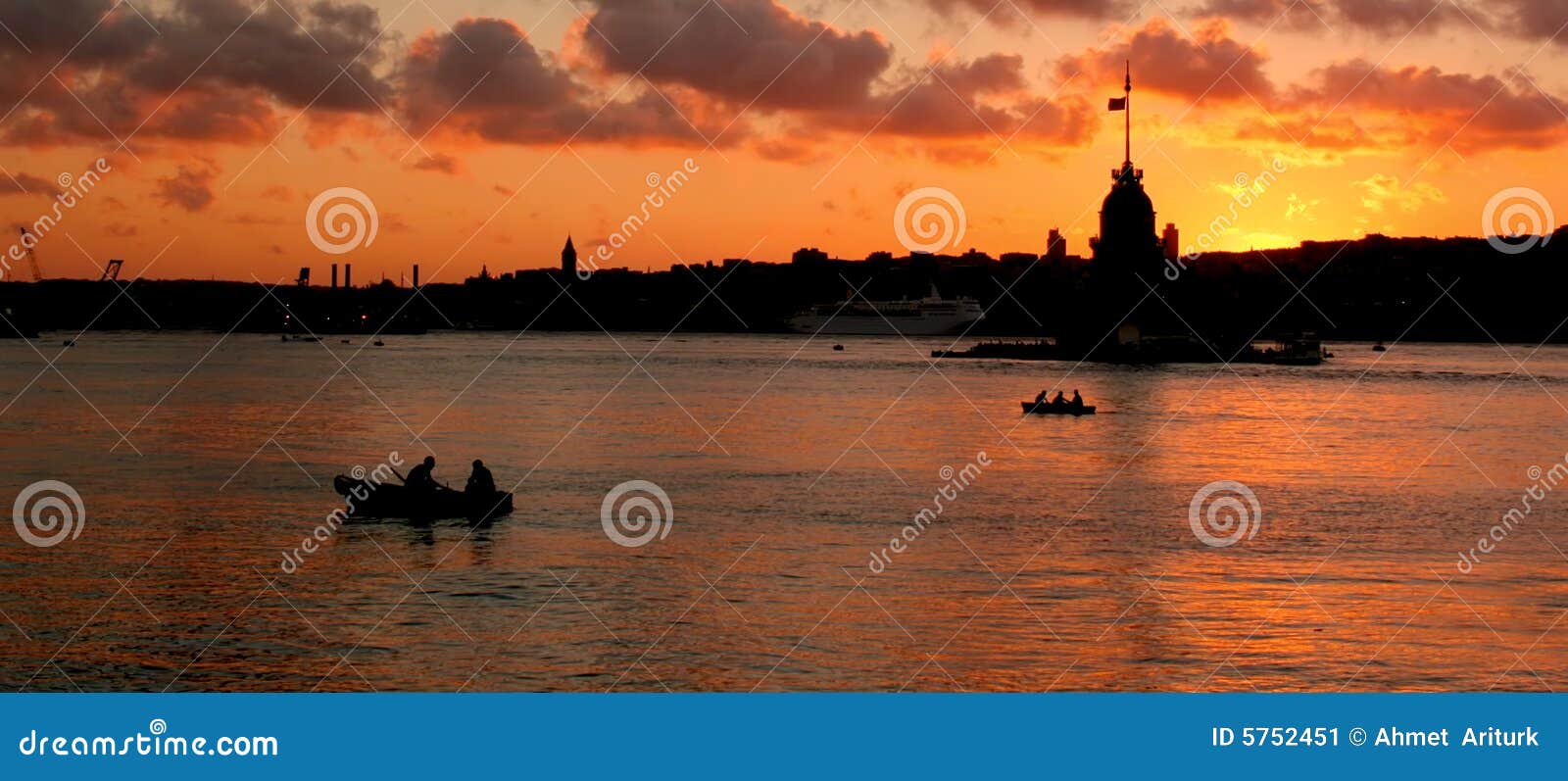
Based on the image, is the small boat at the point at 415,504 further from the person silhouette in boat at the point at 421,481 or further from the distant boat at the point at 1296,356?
the distant boat at the point at 1296,356

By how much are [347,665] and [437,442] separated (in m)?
41.6

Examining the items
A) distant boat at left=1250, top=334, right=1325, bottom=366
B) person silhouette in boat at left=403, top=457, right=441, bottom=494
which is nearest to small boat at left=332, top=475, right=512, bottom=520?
person silhouette in boat at left=403, top=457, right=441, bottom=494

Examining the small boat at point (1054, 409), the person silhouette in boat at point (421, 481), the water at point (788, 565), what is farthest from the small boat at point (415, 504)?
the small boat at point (1054, 409)

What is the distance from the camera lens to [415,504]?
3591cm

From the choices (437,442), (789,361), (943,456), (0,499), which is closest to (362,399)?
(437,442)

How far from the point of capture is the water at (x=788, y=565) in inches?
882

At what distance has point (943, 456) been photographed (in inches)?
2323

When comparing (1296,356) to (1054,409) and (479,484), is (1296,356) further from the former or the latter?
(479,484)

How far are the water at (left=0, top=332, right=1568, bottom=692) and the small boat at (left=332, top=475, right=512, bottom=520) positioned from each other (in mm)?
596

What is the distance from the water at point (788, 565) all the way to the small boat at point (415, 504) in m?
0.60

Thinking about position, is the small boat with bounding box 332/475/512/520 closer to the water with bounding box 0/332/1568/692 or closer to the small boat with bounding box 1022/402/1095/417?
the water with bounding box 0/332/1568/692

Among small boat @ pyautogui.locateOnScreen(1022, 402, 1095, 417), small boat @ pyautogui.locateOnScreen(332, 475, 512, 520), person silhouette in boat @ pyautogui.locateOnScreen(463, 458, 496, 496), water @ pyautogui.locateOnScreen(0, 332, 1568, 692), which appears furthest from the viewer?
small boat @ pyautogui.locateOnScreen(1022, 402, 1095, 417)

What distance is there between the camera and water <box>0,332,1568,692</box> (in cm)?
2241

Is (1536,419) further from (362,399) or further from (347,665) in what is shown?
(347,665)
